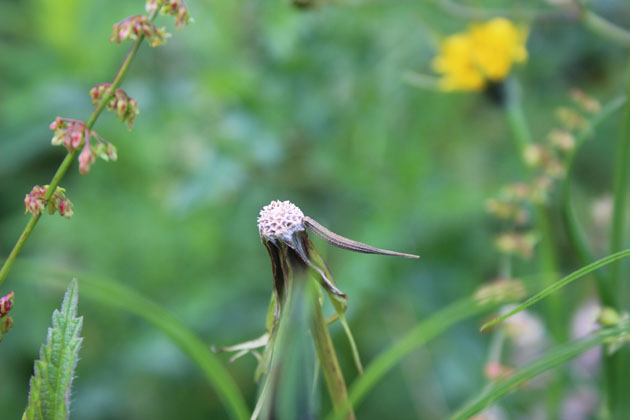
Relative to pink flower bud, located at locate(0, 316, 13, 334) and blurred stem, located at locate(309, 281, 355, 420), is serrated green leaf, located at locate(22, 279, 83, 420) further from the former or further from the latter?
blurred stem, located at locate(309, 281, 355, 420)

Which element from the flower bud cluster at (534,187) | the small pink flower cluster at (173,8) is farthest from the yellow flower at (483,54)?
the small pink flower cluster at (173,8)

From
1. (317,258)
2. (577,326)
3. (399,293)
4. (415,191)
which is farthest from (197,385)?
(317,258)

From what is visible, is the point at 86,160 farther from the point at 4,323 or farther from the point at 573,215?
the point at 573,215

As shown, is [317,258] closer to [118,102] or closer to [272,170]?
[118,102]

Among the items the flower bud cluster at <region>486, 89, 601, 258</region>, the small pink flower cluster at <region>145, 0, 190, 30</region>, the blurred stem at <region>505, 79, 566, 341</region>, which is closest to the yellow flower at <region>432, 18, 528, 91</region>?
the blurred stem at <region>505, 79, 566, 341</region>

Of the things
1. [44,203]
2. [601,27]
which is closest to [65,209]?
[44,203]

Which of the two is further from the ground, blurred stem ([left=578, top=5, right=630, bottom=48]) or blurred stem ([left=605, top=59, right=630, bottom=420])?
blurred stem ([left=578, top=5, right=630, bottom=48])
